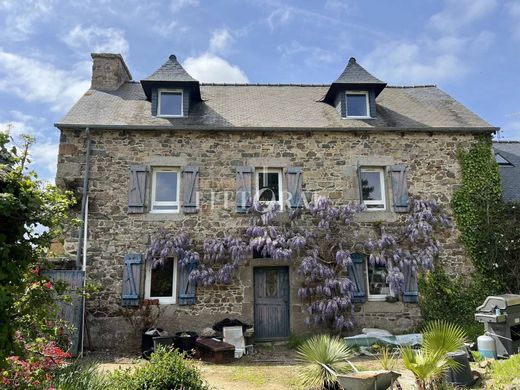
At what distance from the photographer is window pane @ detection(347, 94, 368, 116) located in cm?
1079

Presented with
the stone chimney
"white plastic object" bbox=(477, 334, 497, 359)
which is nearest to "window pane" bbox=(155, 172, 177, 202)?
the stone chimney

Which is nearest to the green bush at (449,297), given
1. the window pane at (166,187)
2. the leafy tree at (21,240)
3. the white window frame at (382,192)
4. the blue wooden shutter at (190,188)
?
the white window frame at (382,192)

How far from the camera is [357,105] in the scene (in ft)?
35.7

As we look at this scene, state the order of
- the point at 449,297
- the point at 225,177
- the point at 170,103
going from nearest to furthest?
1. the point at 449,297
2. the point at 225,177
3. the point at 170,103

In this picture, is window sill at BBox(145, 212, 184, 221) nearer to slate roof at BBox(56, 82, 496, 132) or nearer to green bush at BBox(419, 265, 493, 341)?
slate roof at BBox(56, 82, 496, 132)

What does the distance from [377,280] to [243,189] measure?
3755 mm

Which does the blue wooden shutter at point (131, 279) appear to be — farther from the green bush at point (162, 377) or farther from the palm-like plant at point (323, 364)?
the palm-like plant at point (323, 364)

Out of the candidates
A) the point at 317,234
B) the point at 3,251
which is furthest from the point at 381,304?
the point at 3,251

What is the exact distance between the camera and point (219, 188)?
9602 mm

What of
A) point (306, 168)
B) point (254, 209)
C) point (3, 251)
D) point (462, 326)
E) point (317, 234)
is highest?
point (306, 168)

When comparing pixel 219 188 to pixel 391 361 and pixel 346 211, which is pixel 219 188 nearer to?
pixel 346 211

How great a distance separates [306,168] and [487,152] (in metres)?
4.51

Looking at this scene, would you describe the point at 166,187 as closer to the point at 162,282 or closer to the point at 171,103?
the point at 162,282

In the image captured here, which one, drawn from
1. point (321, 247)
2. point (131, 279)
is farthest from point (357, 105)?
point (131, 279)
